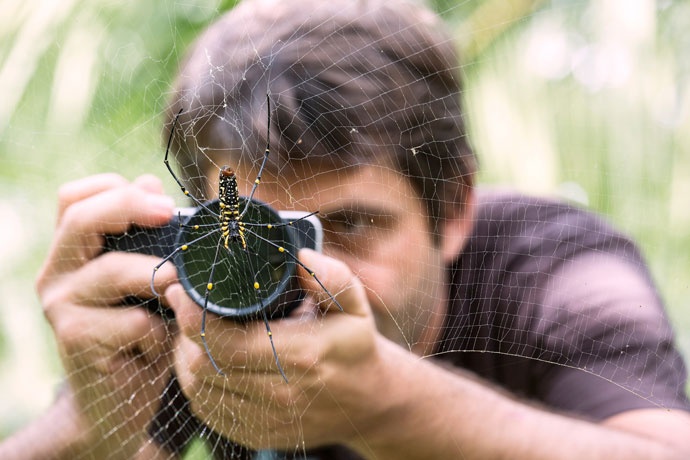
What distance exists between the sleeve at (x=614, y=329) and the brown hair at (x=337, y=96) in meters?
0.18

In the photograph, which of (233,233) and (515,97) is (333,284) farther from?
(515,97)

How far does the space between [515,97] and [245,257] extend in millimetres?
320

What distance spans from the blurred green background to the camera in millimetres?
72

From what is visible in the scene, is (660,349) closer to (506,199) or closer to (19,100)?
(506,199)

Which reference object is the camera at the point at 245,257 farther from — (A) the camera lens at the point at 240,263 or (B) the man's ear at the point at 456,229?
(B) the man's ear at the point at 456,229

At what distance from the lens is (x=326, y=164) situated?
363 mm

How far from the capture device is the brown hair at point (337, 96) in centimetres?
35

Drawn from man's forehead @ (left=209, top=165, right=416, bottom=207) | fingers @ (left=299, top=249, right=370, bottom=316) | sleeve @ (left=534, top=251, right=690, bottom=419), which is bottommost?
sleeve @ (left=534, top=251, right=690, bottom=419)

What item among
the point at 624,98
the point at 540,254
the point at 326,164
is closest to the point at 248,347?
the point at 326,164

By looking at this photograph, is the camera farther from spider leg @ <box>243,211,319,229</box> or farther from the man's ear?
the man's ear

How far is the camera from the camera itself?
0.37m

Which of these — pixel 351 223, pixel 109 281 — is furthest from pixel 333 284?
pixel 109 281

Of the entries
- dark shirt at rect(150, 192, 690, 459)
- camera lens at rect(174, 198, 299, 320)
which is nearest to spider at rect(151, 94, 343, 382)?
camera lens at rect(174, 198, 299, 320)

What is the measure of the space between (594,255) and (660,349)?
→ 93 mm
